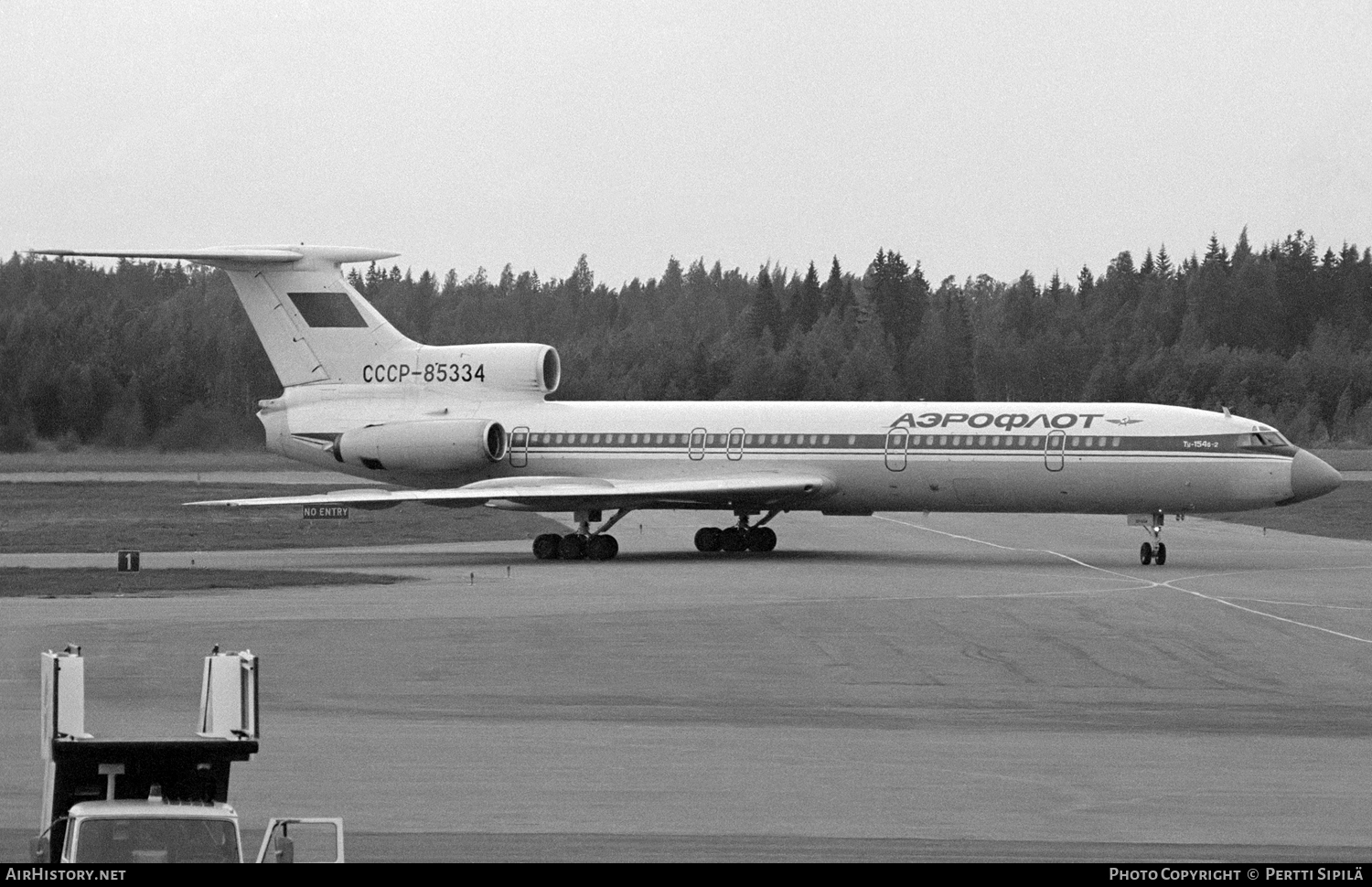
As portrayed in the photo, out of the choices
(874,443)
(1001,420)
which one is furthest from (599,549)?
(1001,420)

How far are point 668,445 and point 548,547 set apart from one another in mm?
3333

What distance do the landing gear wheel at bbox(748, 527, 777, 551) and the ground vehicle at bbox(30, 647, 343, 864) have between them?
95.7 feet

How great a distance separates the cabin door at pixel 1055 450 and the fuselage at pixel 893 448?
0.02 metres

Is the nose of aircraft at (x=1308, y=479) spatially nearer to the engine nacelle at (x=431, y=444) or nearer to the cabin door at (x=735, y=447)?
the cabin door at (x=735, y=447)

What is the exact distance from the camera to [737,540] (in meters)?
39.5

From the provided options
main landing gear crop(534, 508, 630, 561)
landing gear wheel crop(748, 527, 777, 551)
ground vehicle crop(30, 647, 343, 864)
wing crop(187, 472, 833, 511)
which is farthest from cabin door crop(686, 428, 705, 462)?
ground vehicle crop(30, 647, 343, 864)

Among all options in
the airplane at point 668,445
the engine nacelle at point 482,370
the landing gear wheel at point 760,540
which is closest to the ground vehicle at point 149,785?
the airplane at point 668,445

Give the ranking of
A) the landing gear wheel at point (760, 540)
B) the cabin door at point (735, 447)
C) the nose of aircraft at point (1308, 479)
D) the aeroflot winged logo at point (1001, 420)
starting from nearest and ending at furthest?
the nose of aircraft at point (1308, 479) → the aeroflot winged logo at point (1001, 420) → the cabin door at point (735, 447) → the landing gear wheel at point (760, 540)

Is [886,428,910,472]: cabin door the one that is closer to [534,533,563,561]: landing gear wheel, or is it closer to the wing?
the wing

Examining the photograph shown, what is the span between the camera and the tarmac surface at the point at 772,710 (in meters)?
13.2

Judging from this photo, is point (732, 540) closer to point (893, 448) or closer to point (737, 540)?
point (737, 540)

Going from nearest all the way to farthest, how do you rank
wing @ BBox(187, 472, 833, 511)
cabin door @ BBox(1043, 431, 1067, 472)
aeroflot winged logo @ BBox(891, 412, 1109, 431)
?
1. cabin door @ BBox(1043, 431, 1067, 472)
2. wing @ BBox(187, 472, 833, 511)
3. aeroflot winged logo @ BBox(891, 412, 1109, 431)

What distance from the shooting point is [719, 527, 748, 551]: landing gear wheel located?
39406 mm
